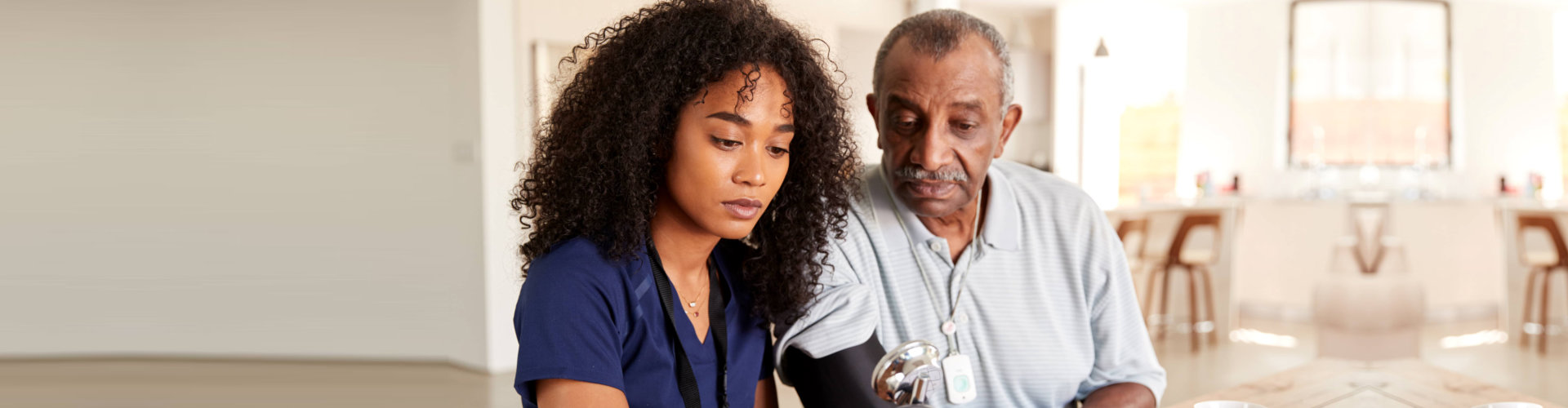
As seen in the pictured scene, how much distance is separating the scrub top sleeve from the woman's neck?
0.13m

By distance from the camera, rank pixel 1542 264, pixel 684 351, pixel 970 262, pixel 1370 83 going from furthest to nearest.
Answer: pixel 1542 264 → pixel 1370 83 → pixel 970 262 → pixel 684 351

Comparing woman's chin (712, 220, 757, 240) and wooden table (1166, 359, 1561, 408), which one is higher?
woman's chin (712, 220, 757, 240)

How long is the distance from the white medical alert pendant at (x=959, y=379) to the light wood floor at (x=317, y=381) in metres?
2.72

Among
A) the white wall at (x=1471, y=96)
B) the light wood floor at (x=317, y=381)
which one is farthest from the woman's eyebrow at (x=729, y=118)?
the white wall at (x=1471, y=96)

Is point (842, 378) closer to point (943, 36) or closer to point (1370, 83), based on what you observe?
point (943, 36)

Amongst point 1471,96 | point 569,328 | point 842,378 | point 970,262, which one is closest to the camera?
point 569,328

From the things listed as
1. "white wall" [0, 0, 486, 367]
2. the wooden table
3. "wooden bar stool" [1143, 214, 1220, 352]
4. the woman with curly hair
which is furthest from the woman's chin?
"wooden bar stool" [1143, 214, 1220, 352]

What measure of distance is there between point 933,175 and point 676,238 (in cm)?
41

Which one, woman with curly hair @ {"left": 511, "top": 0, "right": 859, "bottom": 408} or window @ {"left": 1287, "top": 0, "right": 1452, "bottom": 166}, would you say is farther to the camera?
window @ {"left": 1287, "top": 0, "right": 1452, "bottom": 166}

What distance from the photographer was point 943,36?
1.41 meters

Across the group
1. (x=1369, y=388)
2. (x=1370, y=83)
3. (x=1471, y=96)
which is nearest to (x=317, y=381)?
(x=1369, y=388)

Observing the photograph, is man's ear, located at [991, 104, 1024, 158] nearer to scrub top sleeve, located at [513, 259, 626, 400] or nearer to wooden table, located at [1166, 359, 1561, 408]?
wooden table, located at [1166, 359, 1561, 408]

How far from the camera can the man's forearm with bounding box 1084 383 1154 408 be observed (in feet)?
4.80

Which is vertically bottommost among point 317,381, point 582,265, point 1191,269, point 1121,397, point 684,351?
point 317,381
